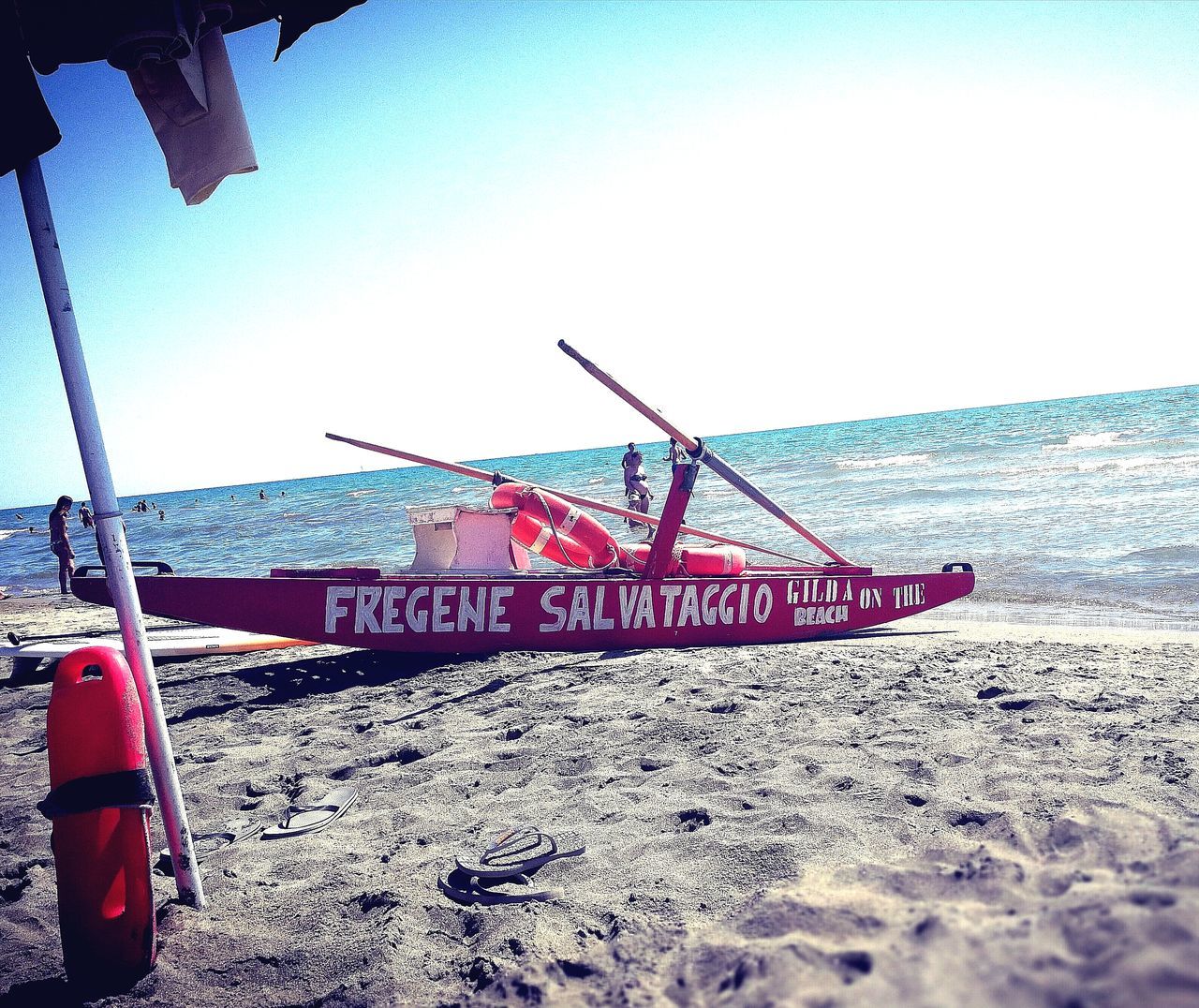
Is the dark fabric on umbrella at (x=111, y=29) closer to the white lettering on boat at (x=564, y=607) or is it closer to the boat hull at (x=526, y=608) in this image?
the boat hull at (x=526, y=608)

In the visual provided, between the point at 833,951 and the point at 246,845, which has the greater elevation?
the point at 833,951

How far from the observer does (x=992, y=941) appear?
4.66 feet

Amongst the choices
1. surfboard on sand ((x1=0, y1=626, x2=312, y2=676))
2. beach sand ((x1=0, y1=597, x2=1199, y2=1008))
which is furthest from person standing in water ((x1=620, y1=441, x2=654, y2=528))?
beach sand ((x1=0, y1=597, x2=1199, y2=1008))

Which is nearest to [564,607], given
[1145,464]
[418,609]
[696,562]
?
[418,609]

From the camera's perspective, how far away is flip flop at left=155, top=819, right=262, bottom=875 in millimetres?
2828

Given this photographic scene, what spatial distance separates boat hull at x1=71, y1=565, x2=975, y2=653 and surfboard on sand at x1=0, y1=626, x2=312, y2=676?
63cm

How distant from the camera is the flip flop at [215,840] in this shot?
2828mm

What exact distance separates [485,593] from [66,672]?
373 cm

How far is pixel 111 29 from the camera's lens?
236 centimetres

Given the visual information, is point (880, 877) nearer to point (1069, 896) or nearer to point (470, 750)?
point (1069, 896)

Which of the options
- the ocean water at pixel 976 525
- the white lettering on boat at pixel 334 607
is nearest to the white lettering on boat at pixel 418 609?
the white lettering on boat at pixel 334 607

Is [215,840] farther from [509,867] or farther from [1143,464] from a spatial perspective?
[1143,464]

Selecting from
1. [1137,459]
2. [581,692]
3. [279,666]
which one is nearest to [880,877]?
[581,692]

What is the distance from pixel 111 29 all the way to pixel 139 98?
269 mm
